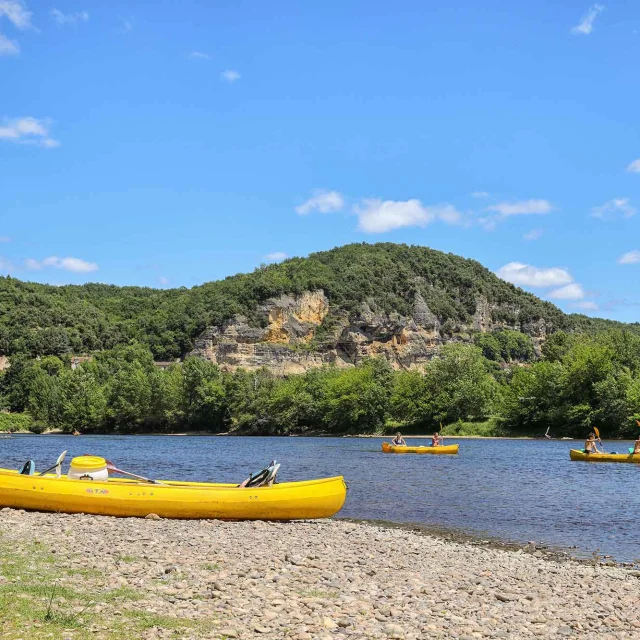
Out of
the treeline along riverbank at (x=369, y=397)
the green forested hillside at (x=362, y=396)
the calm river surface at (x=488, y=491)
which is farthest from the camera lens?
the green forested hillside at (x=362, y=396)

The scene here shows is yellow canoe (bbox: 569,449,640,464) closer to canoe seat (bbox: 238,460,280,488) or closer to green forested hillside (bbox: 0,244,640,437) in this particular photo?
green forested hillside (bbox: 0,244,640,437)

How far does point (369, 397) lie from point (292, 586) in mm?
102107

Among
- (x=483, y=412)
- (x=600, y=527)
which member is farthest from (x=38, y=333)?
(x=600, y=527)

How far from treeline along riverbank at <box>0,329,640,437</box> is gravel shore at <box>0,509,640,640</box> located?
7299 centimetres

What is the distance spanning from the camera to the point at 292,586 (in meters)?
12.6

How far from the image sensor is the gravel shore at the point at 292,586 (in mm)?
9930

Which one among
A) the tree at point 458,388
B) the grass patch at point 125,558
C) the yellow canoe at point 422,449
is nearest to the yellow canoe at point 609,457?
the yellow canoe at point 422,449

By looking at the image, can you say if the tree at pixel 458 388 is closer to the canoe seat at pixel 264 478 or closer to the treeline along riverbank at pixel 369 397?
the treeline along riverbank at pixel 369 397

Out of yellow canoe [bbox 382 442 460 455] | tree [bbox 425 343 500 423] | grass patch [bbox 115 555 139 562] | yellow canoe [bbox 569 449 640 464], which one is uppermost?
tree [bbox 425 343 500 423]

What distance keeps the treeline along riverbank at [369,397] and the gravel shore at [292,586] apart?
73.0 meters

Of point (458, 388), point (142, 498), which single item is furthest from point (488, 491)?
point (458, 388)

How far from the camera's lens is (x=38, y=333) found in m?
181

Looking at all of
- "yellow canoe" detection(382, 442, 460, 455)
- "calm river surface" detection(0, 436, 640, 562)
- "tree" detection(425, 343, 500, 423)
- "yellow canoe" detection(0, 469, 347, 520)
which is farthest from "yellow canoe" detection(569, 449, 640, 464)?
"tree" detection(425, 343, 500, 423)

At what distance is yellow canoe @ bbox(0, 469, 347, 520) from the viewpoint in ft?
68.2
